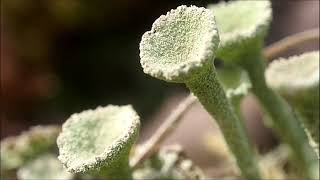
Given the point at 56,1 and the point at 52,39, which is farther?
the point at 52,39

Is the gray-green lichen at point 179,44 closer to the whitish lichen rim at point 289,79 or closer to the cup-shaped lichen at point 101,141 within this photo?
the cup-shaped lichen at point 101,141

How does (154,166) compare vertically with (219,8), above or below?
below

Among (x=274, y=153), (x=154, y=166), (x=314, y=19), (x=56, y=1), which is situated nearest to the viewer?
(x=154, y=166)

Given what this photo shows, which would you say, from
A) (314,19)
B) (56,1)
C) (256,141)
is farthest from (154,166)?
(56,1)

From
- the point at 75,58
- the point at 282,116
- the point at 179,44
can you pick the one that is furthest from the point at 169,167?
the point at 75,58

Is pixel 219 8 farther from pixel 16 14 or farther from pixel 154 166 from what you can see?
pixel 16 14

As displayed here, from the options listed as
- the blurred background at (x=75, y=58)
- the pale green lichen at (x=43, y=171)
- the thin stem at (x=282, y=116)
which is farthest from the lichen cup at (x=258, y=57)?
the blurred background at (x=75, y=58)
